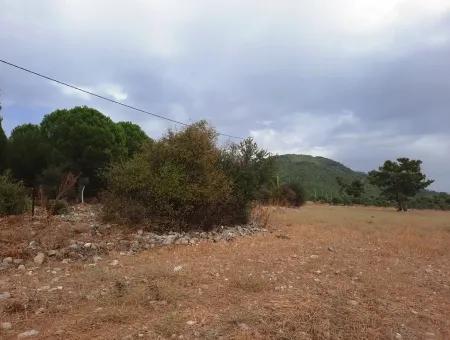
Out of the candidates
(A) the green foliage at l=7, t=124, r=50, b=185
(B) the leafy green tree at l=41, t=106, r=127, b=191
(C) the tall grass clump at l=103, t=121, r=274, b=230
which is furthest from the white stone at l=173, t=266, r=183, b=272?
(A) the green foliage at l=7, t=124, r=50, b=185

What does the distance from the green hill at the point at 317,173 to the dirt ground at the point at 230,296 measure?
49.7m

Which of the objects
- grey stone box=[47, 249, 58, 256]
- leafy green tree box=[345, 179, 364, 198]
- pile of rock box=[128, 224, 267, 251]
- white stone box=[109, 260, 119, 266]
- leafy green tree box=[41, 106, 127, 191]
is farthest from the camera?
leafy green tree box=[345, 179, 364, 198]

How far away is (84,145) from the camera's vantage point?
24938mm

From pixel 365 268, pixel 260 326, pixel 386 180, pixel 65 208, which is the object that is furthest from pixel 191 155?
pixel 386 180

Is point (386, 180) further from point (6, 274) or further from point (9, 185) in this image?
point (6, 274)

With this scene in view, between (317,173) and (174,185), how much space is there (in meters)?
65.7

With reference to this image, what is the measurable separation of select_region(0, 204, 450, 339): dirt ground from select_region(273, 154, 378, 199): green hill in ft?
163

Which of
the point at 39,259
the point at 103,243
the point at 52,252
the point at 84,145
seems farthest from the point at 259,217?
the point at 84,145

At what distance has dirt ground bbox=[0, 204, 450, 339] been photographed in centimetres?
516

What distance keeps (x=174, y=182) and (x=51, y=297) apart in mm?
6221

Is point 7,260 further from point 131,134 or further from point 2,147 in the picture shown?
point 131,134

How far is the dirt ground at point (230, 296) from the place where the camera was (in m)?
5.16

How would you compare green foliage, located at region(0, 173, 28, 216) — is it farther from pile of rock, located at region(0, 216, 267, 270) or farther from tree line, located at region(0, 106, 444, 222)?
pile of rock, located at region(0, 216, 267, 270)

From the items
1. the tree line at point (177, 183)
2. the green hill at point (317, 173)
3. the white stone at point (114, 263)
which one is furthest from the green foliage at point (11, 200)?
the green hill at point (317, 173)
